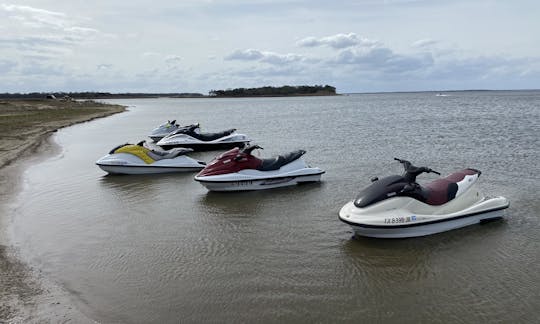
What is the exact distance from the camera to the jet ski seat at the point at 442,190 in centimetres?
866

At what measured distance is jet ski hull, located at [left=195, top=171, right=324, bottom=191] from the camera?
40.8 feet

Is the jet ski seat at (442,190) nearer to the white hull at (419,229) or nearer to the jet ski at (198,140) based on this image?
the white hull at (419,229)

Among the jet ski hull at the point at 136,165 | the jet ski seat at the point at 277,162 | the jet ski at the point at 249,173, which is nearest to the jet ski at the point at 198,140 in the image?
the jet ski hull at the point at 136,165

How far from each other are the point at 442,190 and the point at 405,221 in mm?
1249

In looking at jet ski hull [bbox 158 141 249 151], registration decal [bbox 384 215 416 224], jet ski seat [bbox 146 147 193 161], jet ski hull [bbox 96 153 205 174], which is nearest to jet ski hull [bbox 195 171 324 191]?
jet ski hull [bbox 96 153 205 174]

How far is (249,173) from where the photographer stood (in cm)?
1269

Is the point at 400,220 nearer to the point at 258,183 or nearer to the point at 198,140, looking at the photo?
the point at 258,183

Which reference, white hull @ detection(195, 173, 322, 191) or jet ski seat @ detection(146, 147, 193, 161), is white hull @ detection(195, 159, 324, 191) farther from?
jet ski seat @ detection(146, 147, 193, 161)

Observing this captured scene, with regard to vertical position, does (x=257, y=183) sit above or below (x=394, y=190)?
below

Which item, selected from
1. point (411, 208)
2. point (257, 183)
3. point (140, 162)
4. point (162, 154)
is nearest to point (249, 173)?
point (257, 183)

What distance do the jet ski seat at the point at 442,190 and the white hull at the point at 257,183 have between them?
480 cm

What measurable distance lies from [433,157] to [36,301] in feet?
49.4

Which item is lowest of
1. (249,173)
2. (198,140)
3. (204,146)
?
(204,146)

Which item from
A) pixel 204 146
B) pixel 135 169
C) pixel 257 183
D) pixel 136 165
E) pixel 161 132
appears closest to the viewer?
pixel 257 183
